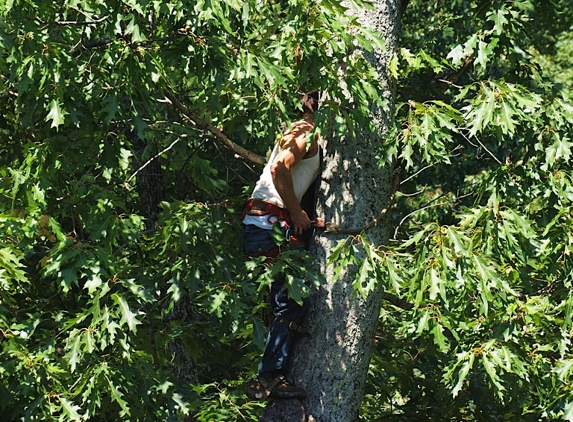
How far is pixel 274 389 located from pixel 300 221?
3.01 ft

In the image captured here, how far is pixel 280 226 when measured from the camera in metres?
4.89

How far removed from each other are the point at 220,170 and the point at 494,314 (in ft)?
13.4

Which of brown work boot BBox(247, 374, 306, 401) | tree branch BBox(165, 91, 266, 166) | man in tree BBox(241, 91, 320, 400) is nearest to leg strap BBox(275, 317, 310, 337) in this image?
man in tree BBox(241, 91, 320, 400)

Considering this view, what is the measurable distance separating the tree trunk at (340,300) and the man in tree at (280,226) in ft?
0.29

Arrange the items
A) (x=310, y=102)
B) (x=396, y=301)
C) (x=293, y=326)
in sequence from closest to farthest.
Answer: (x=293, y=326) → (x=310, y=102) → (x=396, y=301)

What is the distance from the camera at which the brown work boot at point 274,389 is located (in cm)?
484

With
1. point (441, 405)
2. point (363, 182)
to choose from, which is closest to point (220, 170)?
point (441, 405)

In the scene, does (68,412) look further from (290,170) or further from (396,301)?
(396,301)

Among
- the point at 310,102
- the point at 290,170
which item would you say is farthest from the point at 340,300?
the point at 310,102

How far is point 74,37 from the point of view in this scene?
4.74 m

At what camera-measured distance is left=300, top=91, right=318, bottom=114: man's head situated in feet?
16.7

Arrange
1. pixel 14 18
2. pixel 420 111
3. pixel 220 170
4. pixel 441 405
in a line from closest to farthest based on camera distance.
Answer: pixel 14 18
pixel 420 111
pixel 441 405
pixel 220 170

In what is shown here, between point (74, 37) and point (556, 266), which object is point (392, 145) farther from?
point (74, 37)

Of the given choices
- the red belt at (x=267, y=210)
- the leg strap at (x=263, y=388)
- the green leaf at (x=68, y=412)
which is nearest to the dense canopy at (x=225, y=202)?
the green leaf at (x=68, y=412)
